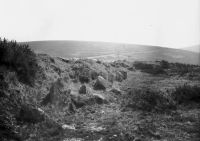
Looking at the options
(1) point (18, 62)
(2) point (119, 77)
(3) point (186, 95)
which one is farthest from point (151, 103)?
(2) point (119, 77)

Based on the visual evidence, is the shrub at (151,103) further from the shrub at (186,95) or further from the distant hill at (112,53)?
the distant hill at (112,53)

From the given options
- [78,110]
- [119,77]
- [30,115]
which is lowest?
[78,110]

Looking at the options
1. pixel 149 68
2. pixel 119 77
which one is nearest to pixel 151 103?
pixel 119 77

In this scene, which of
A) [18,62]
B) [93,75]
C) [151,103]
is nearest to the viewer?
[18,62]

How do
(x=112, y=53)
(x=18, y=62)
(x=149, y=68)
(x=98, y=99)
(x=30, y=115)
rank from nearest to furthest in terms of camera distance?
(x=30, y=115) < (x=18, y=62) < (x=98, y=99) < (x=149, y=68) < (x=112, y=53)

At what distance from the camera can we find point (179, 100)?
10.2 m

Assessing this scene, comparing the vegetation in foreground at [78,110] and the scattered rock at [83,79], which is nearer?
the vegetation in foreground at [78,110]

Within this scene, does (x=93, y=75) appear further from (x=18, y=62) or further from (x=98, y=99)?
(x=18, y=62)

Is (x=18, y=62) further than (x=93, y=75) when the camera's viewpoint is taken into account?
No

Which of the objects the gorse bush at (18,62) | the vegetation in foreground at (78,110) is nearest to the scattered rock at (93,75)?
the vegetation in foreground at (78,110)

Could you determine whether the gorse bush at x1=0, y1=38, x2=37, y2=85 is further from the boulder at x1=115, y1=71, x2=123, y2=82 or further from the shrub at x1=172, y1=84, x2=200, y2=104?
the boulder at x1=115, y1=71, x2=123, y2=82

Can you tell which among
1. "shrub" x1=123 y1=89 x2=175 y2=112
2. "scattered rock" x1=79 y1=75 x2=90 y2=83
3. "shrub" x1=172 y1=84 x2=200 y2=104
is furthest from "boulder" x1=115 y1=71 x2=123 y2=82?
"shrub" x1=123 y1=89 x2=175 y2=112

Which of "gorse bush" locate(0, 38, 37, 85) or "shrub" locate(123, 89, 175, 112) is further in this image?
"shrub" locate(123, 89, 175, 112)

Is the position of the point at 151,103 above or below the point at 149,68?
below
